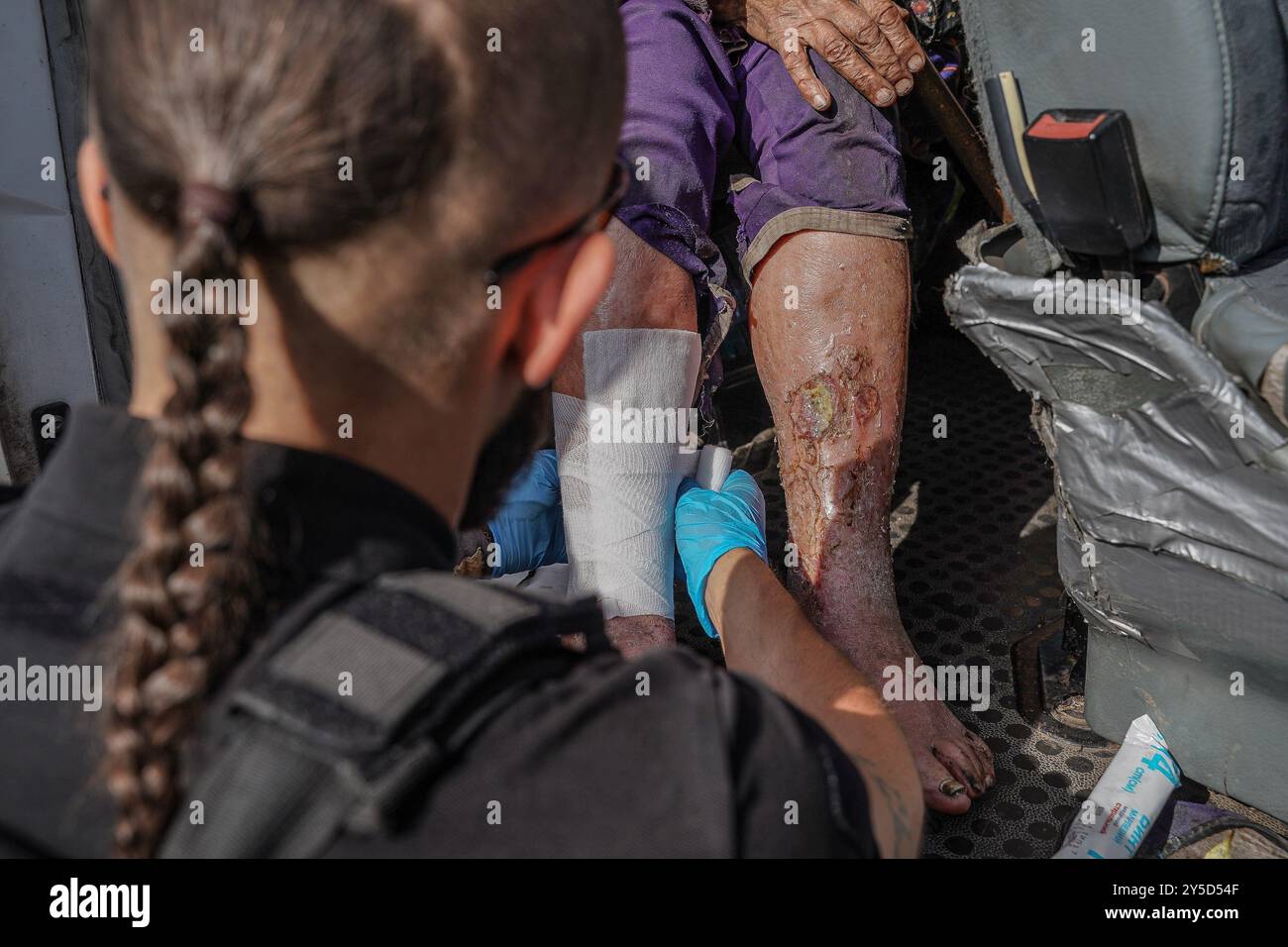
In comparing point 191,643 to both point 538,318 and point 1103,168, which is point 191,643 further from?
A: point 1103,168

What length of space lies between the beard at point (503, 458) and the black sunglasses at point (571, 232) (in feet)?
0.50

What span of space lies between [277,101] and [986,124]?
2.84ft

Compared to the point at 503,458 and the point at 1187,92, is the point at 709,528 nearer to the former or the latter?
the point at 503,458

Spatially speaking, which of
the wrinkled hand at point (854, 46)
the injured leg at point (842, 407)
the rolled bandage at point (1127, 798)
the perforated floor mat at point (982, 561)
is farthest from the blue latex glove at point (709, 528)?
the wrinkled hand at point (854, 46)

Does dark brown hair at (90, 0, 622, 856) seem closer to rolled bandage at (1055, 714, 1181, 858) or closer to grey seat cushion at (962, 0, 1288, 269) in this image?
grey seat cushion at (962, 0, 1288, 269)

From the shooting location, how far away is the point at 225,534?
0.56 m

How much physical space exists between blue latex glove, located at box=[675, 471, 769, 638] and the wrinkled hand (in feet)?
2.10

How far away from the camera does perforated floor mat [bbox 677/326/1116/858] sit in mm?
1355

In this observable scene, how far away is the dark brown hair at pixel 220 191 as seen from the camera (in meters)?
0.55

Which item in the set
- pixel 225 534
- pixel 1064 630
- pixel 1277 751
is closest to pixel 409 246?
pixel 225 534

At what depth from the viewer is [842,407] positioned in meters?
1.66

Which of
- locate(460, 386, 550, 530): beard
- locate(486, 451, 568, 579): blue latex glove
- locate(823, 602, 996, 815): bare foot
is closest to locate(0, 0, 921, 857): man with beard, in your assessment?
locate(460, 386, 550, 530): beard

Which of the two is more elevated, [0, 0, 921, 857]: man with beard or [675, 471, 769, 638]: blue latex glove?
[0, 0, 921, 857]: man with beard

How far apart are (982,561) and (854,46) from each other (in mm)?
920
